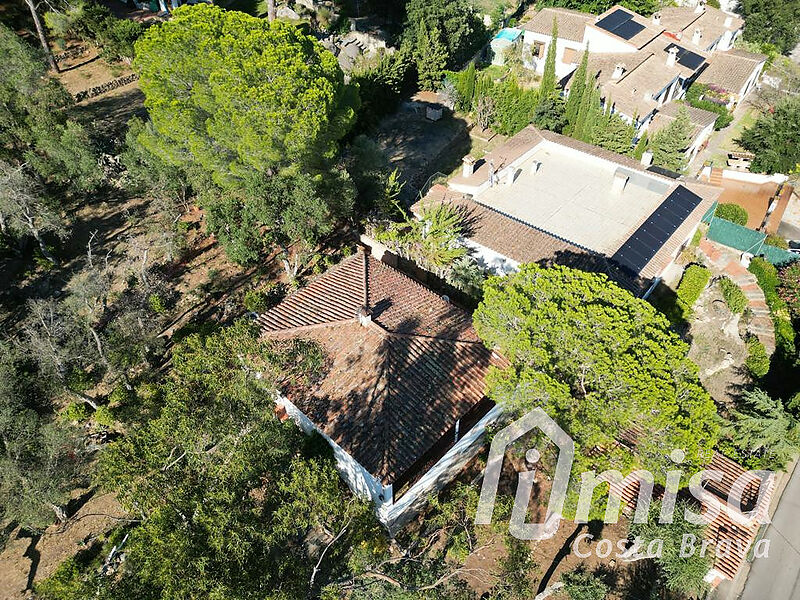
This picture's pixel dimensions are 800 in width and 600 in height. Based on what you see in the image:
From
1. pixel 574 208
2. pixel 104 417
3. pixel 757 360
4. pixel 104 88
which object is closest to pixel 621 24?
pixel 574 208

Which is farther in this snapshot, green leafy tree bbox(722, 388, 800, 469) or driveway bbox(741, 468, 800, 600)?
green leafy tree bbox(722, 388, 800, 469)

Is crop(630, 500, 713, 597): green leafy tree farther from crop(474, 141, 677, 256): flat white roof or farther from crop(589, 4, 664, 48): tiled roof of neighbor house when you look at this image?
crop(589, 4, 664, 48): tiled roof of neighbor house

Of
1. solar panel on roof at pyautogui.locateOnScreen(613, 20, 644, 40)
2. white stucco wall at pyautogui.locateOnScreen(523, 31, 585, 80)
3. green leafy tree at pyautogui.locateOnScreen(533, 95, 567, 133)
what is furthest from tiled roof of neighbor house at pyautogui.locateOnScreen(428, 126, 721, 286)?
solar panel on roof at pyautogui.locateOnScreen(613, 20, 644, 40)

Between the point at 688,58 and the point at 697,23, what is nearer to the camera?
the point at 688,58

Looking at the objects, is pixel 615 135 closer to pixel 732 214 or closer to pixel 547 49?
pixel 732 214

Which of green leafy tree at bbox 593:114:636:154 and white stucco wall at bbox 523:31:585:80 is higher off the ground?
white stucco wall at bbox 523:31:585:80

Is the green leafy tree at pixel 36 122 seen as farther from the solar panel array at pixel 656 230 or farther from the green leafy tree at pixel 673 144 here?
the green leafy tree at pixel 673 144

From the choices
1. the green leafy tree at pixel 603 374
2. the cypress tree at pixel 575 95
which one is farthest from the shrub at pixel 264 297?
the cypress tree at pixel 575 95
